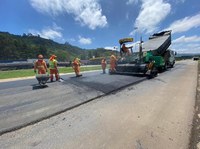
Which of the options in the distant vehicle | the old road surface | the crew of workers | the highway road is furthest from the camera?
the distant vehicle

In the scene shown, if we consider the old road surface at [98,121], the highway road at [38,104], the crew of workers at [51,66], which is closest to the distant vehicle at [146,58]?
the crew of workers at [51,66]

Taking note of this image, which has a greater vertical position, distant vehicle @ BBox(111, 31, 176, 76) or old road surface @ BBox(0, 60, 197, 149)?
distant vehicle @ BBox(111, 31, 176, 76)

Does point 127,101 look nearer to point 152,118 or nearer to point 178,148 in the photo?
point 152,118

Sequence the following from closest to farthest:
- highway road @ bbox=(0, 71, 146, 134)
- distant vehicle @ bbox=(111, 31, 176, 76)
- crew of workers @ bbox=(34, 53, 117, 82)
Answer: highway road @ bbox=(0, 71, 146, 134), crew of workers @ bbox=(34, 53, 117, 82), distant vehicle @ bbox=(111, 31, 176, 76)

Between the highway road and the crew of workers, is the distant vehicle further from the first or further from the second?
the highway road

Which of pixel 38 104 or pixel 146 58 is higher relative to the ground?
pixel 146 58

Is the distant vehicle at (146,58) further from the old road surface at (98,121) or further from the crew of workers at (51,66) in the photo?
the old road surface at (98,121)

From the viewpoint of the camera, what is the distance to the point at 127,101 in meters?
5.63

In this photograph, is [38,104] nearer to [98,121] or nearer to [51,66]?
[98,121]

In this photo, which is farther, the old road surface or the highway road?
the highway road

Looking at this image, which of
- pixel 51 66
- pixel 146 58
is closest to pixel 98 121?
pixel 51 66

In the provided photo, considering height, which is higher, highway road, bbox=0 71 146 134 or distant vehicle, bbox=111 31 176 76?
distant vehicle, bbox=111 31 176 76

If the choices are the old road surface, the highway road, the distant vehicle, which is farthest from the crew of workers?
the old road surface

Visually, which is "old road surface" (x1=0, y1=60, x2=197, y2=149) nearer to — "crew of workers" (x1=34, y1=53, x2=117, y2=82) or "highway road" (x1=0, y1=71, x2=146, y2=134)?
"highway road" (x1=0, y1=71, x2=146, y2=134)
